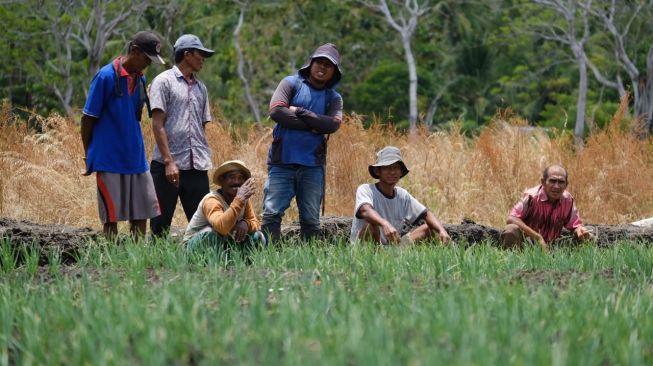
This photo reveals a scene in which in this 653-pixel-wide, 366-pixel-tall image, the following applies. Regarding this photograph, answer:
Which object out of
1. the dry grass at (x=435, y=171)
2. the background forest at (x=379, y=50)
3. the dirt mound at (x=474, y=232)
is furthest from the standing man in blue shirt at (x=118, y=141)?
the background forest at (x=379, y=50)

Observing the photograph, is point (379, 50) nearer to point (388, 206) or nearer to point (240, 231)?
point (388, 206)

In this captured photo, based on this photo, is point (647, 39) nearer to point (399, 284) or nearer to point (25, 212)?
point (25, 212)

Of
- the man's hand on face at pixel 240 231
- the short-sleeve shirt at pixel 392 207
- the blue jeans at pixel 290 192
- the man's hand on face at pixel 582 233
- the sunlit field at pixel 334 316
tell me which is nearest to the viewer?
the sunlit field at pixel 334 316

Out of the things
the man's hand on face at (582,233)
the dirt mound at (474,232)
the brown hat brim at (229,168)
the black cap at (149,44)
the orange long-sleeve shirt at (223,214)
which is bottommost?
the dirt mound at (474,232)

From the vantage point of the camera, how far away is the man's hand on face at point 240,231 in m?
6.96

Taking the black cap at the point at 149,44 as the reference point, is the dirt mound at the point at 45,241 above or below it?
below

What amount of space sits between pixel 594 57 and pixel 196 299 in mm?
29737

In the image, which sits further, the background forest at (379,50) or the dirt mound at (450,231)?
the background forest at (379,50)

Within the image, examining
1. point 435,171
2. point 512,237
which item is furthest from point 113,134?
point 435,171

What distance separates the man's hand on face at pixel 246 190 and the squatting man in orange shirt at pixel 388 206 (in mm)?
1062

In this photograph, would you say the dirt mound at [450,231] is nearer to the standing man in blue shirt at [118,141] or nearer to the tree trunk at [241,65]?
the standing man in blue shirt at [118,141]

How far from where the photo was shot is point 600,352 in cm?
381

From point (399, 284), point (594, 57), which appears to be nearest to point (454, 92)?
point (594, 57)

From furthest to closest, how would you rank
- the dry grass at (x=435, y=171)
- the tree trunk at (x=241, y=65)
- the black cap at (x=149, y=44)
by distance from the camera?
1. the tree trunk at (x=241, y=65)
2. the dry grass at (x=435, y=171)
3. the black cap at (x=149, y=44)
